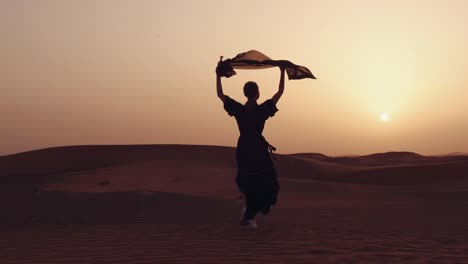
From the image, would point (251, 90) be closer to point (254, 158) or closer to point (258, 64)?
point (258, 64)

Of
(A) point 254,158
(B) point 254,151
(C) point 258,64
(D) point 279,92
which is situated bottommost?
(A) point 254,158

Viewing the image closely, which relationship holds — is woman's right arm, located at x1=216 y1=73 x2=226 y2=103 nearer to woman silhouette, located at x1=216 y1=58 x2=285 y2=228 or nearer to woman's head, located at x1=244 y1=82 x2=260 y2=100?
woman silhouette, located at x1=216 y1=58 x2=285 y2=228

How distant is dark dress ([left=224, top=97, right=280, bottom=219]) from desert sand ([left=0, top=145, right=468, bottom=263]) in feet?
1.62

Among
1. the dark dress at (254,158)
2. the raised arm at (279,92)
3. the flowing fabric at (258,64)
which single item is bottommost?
the dark dress at (254,158)

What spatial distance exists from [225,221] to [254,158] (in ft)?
8.38

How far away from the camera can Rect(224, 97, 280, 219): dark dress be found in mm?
10047

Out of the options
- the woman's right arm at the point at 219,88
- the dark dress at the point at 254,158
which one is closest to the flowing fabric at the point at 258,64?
the woman's right arm at the point at 219,88

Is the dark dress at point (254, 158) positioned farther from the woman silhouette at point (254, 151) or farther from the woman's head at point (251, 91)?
the woman's head at point (251, 91)

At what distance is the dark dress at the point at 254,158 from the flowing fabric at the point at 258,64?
58 cm

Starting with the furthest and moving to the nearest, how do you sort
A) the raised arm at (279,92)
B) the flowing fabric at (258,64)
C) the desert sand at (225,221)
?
the flowing fabric at (258,64)
the raised arm at (279,92)
the desert sand at (225,221)

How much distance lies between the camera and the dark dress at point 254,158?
10.0m

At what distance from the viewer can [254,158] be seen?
33.1ft

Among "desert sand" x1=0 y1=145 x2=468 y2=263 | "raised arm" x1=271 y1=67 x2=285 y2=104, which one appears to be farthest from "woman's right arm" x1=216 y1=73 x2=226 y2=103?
"desert sand" x1=0 y1=145 x2=468 y2=263

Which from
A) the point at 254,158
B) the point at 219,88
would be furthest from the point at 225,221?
the point at 219,88
